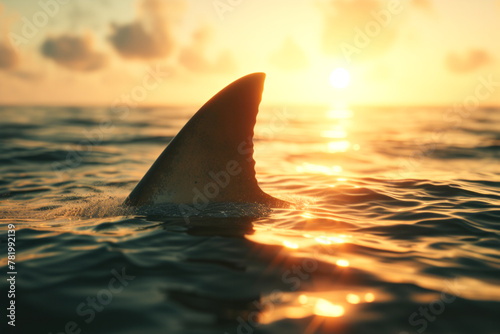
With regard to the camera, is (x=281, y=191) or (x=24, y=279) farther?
(x=281, y=191)

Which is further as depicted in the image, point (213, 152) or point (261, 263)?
point (213, 152)

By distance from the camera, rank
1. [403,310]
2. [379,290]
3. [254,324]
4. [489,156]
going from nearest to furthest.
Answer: [254,324] < [403,310] < [379,290] < [489,156]

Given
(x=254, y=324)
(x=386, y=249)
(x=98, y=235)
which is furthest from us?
(x=98, y=235)

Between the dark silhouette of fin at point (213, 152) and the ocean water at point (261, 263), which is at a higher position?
the dark silhouette of fin at point (213, 152)

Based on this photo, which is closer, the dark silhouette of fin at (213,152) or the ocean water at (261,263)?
the ocean water at (261,263)

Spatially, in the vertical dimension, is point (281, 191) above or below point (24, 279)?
above

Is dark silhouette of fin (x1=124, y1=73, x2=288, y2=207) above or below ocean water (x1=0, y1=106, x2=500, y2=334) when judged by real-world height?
above

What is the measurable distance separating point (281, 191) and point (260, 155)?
7.51 metres

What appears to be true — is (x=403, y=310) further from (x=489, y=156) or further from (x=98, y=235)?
(x=489, y=156)

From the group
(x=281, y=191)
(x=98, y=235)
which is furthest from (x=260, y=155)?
(x=98, y=235)

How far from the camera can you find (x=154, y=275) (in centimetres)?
366

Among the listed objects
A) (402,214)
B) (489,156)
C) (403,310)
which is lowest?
(403,310)

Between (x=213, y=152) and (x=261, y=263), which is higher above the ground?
(x=213, y=152)

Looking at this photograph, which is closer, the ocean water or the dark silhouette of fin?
the ocean water
